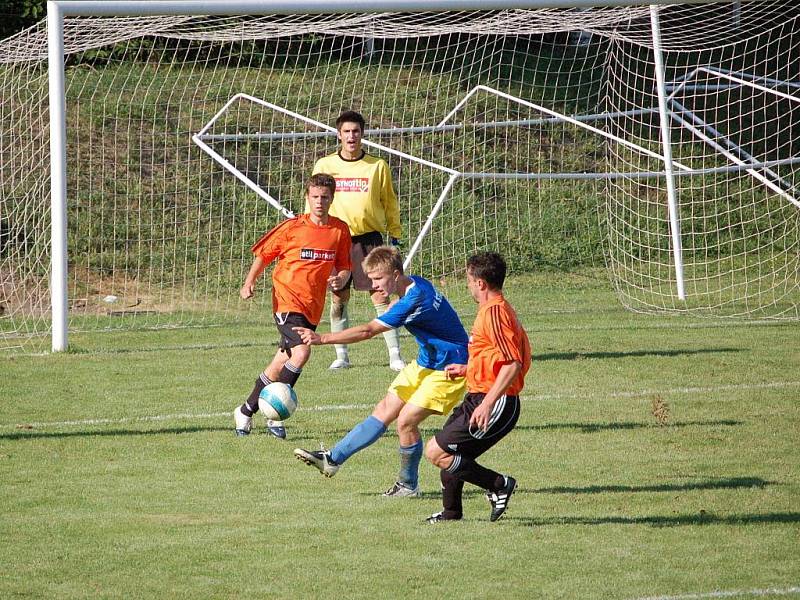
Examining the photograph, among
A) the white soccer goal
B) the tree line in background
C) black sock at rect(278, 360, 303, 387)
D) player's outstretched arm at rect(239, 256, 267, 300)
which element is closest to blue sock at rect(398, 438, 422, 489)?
black sock at rect(278, 360, 303, 387)

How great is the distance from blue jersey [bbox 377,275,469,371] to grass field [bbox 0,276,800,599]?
2.58 feet

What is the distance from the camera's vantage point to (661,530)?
20.0 feet

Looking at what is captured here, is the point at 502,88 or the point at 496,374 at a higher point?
the point at 502,88

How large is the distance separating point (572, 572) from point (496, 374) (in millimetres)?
→ 1151

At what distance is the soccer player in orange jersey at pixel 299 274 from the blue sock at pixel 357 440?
1.59 metres

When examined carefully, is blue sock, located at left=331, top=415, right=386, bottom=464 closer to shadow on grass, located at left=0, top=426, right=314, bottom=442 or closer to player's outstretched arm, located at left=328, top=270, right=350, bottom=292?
shadow on grass, located at left=0, top=426, right=314, bottom=442

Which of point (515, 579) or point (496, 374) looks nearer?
point (515, 579)

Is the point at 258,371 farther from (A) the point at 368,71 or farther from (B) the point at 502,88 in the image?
(B) the point at 502,88

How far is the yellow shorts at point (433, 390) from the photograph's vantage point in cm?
661

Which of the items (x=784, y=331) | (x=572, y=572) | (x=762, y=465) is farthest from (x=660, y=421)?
(x=784, y=331)

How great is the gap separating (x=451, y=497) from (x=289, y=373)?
2.38 metres

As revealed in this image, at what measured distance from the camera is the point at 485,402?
6051mm

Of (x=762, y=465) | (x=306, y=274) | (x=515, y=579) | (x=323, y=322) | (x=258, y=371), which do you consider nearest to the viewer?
(x=515, y=579)

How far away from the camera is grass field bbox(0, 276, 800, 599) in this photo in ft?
17.6
